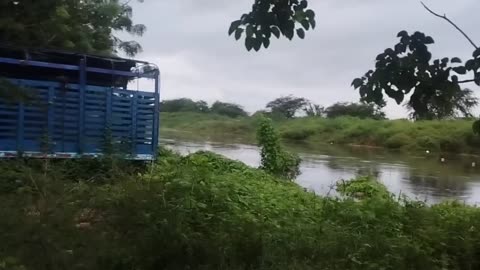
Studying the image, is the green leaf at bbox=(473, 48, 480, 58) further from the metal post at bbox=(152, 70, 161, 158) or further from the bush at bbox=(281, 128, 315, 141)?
the bush at bbox=(281, 128, 315, 141)

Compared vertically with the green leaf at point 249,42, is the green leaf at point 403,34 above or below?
above

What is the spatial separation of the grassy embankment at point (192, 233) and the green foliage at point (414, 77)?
1.48 m

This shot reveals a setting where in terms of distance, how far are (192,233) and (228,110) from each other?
69993 millimetres

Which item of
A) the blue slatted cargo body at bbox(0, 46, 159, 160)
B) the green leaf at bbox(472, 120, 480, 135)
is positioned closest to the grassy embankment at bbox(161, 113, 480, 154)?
the blue slatted cargo body at bbox(0, 46, 159, 160)

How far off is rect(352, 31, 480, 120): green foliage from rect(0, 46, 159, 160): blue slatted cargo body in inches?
223

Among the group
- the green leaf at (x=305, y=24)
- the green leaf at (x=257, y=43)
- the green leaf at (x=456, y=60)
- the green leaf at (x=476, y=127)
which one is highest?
the green leaf at (x=305, y=24)

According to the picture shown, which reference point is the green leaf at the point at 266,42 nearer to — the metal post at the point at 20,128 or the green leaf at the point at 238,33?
the green leaf at the point at 238,33

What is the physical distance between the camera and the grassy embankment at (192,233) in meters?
4.34

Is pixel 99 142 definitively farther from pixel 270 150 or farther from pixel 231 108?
pixel 231 108

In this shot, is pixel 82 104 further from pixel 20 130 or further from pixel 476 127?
pixel 476 127

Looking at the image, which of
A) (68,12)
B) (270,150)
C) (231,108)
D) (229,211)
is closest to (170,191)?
(229,211)

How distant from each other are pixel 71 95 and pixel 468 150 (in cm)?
3872

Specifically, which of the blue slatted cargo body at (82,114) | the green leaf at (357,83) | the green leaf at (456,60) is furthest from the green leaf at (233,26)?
the blue slatted cargo body at (82,114)

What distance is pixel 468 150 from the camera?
142 feet
